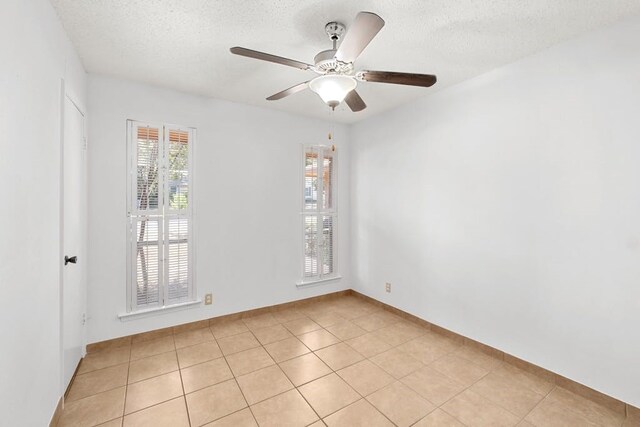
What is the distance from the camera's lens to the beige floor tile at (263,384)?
2072mm

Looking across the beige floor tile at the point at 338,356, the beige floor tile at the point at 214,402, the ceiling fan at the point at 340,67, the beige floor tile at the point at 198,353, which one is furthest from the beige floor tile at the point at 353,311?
the ceiling fan at the point at 340,67

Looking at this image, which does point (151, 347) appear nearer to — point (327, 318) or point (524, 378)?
point (327, 318)

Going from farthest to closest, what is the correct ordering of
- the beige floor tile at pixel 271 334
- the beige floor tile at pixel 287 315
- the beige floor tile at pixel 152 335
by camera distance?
the beige floor tile at pixel 287 315 < the beige floor tile at pixel 271 334 < the beige floor tile at pixel 152 335

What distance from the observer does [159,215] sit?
9.57 feet

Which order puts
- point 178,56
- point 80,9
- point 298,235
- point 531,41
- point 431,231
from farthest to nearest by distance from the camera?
point 298,235, point 431,231, point 178,56, point 531,41, point 80,9

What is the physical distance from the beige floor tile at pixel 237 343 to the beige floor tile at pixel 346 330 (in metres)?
0.83

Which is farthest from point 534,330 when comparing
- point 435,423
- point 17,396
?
point 17,396

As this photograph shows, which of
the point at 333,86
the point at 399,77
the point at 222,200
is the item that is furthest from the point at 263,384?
the point at 399,77

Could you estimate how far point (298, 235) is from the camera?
3.85 meters

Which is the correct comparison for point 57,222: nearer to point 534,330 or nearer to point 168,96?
point 168,96

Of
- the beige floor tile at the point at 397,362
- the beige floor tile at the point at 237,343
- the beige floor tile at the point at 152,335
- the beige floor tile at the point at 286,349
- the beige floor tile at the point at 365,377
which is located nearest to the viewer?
the beige floor tile at the point at 365,377

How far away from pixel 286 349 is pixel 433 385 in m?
1.31

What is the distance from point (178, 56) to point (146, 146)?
1.00m

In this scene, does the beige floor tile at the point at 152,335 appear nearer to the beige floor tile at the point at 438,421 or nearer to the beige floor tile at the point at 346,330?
the beige floor tile at the point at 346,330
